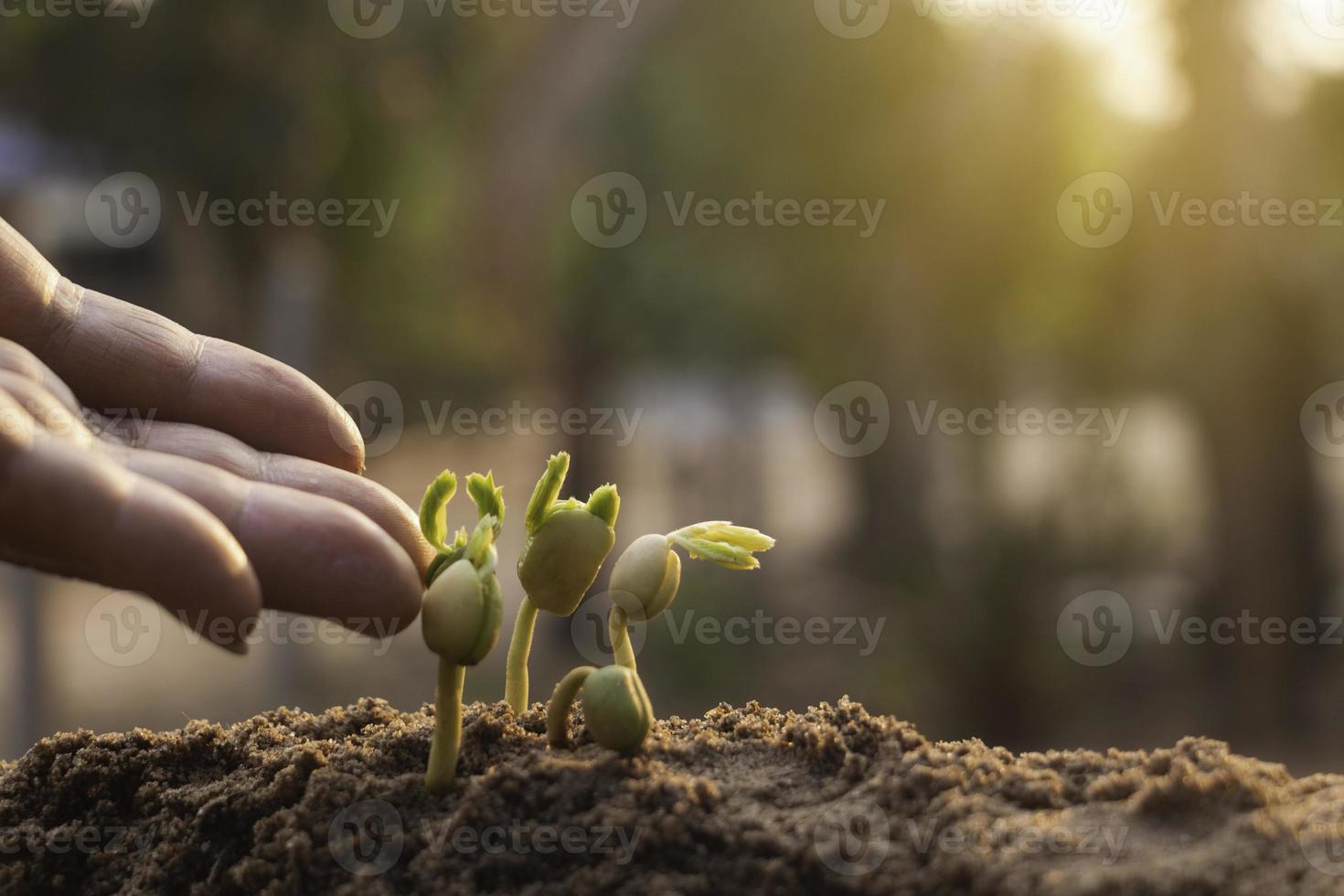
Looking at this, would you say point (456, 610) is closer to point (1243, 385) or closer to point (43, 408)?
point (43, 408)

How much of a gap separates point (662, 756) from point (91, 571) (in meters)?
0.49

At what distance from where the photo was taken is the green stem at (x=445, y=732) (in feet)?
3.03

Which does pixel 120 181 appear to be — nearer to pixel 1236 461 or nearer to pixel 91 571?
pixel 91 571

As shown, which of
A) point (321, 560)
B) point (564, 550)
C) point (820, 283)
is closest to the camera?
point (321, 560)

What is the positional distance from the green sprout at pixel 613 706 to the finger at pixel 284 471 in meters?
0.20

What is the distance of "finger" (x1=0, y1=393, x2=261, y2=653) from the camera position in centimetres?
82

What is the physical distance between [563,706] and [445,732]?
102mm

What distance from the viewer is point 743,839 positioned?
33.5 inches

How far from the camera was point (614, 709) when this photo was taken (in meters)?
0.92

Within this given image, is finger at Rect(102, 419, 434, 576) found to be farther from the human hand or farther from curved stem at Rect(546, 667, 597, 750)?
curved stem at Rect(546, 667, 597, 750)

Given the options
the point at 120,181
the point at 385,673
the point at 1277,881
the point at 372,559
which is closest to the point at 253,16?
the point at 120,181

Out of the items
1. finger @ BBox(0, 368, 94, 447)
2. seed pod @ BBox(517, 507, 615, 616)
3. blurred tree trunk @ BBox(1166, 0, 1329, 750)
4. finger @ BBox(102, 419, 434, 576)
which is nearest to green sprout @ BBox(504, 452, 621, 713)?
seed pod @ BBox(517, 507, 615, 616)

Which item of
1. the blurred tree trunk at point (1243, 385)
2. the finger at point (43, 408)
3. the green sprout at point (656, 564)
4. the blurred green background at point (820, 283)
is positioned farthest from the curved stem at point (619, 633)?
the blurred tree trunk at point (1243, 385)

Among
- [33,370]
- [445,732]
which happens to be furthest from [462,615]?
[33,370]
